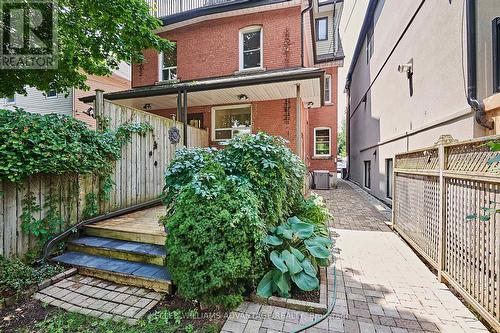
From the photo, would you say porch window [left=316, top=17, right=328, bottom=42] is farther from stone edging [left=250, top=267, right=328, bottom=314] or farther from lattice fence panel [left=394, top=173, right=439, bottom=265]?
stone edging [left=250, top=267, right=328, bottom=314]

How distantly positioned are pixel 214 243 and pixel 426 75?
613 centimetres

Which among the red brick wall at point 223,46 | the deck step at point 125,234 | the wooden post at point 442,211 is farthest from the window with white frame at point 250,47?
the deck step at point 125,234

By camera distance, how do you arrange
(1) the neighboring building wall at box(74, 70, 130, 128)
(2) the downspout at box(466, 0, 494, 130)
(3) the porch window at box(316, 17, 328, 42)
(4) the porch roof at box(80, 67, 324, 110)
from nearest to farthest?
(2) the downspout at box(466, 0, 494, 130), (4) the porch roof at box(80, 67, 324, 110), (1) the neighboring building wall at box(74, 70, 130, 128), (3) the porch window at box(316, 17, 328, 42)

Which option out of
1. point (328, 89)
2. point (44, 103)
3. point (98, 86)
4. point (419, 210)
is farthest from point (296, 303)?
point (44, 103)

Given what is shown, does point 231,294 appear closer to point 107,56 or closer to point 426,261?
point 426,261

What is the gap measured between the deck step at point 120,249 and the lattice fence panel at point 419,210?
384 cm

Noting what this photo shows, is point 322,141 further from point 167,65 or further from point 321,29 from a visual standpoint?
point 167,65

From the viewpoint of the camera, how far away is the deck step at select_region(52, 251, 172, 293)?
282 centimetres

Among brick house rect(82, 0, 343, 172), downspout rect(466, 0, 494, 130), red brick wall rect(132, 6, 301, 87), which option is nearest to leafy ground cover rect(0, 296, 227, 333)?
downspout rect(466, 0, 494, 130)

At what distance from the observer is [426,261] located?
12.0 feet

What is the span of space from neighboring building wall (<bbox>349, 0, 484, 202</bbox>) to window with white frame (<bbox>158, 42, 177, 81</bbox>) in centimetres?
866

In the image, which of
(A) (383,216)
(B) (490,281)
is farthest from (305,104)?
(B) (490,281)

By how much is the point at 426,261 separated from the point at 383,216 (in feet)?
9.81

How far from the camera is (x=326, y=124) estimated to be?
13.9 m
